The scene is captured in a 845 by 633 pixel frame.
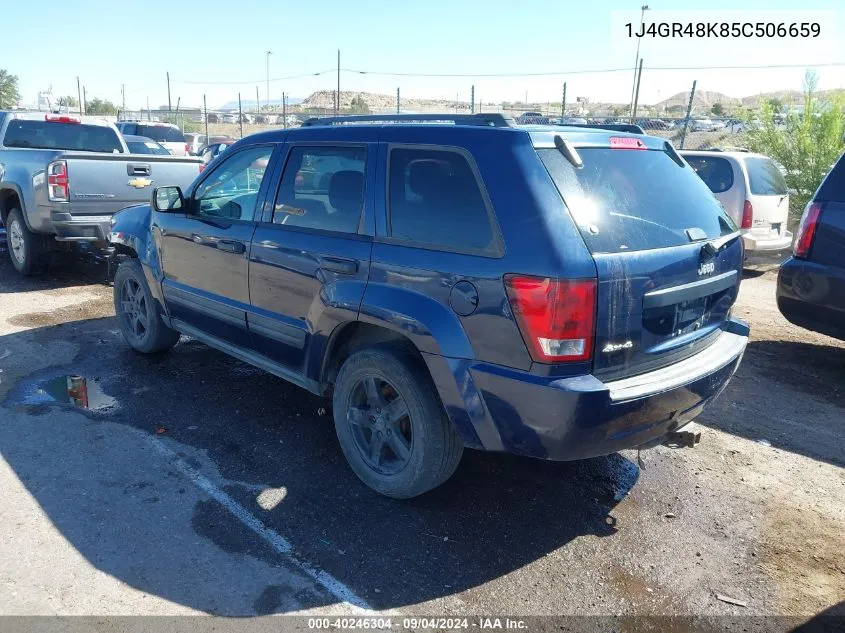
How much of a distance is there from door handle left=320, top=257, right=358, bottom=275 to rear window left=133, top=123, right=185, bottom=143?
19.5 m

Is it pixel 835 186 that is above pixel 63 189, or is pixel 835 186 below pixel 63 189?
above

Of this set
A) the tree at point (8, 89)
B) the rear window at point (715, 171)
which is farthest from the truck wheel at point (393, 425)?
the tree at point (8, 89)

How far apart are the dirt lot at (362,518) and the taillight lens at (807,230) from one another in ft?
4.46

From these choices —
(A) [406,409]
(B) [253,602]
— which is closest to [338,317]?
(A) [406,409]

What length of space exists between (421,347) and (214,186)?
2.43 meters

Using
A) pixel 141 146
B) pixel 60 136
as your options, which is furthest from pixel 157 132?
pixel 60 136

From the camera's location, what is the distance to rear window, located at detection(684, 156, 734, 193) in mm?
9406

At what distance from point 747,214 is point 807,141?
338 centimetres

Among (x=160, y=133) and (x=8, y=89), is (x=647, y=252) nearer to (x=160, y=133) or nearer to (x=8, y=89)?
(x=160, y=133)

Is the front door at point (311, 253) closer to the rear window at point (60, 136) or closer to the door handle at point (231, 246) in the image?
the door handle at point (231, 246)

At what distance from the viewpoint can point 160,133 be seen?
21578 mm

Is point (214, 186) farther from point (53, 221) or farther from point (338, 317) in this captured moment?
point (53, 221)

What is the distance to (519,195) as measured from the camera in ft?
9.63

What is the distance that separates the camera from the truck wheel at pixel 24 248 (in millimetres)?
8234
